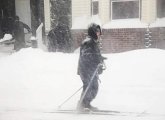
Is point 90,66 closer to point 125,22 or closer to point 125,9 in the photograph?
point 125,22

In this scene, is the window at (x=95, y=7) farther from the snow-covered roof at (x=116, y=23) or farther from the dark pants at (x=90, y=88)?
the dark pants at (x=90, y=88)

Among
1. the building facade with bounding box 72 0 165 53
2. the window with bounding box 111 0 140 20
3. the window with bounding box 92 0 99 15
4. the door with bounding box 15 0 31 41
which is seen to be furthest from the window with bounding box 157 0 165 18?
the door with bounding box 15 0 31 41

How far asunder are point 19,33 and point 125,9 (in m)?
1.34

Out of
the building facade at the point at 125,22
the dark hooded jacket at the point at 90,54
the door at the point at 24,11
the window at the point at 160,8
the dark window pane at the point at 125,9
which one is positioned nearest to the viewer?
the dark hooded jacket at the point at 90,54

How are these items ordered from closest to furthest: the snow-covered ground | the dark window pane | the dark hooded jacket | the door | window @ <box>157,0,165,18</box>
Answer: the snow-covered ground
the dark hooded jacket
the door
the dark window pane
window @ <box>157,0,165,18</box>

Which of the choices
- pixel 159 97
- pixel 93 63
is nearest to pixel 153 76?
pixel 159 97

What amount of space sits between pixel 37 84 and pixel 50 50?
62 centimetres

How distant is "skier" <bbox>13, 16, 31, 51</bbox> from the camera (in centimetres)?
576

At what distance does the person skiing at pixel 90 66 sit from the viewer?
5.66 meters

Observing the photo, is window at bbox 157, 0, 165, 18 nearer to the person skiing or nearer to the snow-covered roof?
the snow-covered roof

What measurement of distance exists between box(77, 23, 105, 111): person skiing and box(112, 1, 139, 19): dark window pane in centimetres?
53

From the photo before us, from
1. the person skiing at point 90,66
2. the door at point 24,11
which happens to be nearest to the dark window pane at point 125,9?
the person skiing at point 90,66

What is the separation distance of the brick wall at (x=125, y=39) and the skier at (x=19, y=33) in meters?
0.59

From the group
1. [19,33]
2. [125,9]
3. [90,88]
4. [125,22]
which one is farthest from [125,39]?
[19,33]
